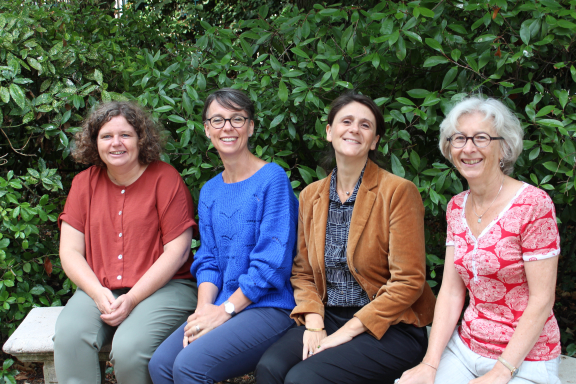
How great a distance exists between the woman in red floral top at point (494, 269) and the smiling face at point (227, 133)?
3.41 feet

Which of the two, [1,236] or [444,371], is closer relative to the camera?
[444,371]

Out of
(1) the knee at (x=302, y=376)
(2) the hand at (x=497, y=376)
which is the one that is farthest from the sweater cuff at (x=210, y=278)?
(2) the hand at (x=497, y=376)

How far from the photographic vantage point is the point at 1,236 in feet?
9.76

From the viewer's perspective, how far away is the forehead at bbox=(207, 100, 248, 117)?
2549 millimetres

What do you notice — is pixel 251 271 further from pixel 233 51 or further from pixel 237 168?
pixel 233 51

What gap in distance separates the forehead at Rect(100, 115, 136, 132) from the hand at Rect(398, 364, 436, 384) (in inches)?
74.9

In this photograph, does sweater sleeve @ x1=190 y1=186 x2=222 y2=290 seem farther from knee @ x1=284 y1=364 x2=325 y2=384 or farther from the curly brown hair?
knee @ x1=284 y1=364 x2=325 y2=384

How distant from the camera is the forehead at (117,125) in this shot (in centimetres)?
268

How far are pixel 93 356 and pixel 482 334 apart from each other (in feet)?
6.01

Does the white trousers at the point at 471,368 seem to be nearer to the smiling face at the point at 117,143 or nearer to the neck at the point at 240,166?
A: the neck at the point at 240,166

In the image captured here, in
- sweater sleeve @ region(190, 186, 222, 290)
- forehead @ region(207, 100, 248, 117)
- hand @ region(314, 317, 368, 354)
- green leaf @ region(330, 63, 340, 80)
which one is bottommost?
hand @ region(314, 317, 368, 354)

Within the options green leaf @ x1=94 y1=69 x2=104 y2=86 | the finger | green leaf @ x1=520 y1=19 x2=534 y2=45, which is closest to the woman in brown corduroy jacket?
the finger

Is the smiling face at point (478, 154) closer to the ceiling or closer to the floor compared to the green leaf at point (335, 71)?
closer to the floor

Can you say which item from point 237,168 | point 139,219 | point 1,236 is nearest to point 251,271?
point 237,168
